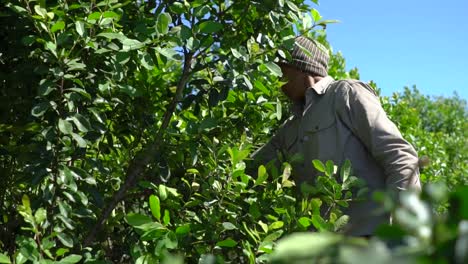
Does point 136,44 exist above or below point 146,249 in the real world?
above

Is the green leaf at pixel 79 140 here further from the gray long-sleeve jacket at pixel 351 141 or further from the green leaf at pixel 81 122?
the gray long-sleeve jacket at pixel 351 141

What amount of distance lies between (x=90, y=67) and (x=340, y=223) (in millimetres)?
1126

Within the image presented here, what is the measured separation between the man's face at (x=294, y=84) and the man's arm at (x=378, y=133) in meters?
0.25

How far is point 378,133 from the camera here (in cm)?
355

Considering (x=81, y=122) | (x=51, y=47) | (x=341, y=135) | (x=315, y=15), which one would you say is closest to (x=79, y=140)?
(x=81, y=122)

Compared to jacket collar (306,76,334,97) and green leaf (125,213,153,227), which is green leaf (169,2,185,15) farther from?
jacket collar (306,76,334,97)

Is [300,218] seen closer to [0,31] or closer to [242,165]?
[242,165]

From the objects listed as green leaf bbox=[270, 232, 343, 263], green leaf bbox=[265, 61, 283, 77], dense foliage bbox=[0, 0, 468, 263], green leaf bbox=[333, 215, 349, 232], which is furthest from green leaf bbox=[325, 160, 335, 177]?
green leaf bbox=[270, 232, 343, 263]

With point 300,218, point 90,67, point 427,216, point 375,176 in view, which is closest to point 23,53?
point 90,67

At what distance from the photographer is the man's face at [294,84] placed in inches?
158

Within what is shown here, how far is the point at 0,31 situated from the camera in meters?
3.21

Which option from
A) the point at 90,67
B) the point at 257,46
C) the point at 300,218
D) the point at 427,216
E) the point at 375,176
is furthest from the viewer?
the point at 375,176

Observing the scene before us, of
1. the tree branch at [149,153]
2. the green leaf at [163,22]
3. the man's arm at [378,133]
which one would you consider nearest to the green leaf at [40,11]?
the green leaf at [163,22]

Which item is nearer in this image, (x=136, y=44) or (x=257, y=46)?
(x=136, y=44)
